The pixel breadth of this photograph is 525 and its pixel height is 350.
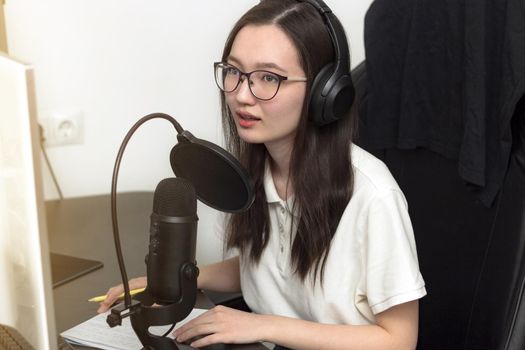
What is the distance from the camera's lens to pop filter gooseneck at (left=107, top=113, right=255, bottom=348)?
87 cm

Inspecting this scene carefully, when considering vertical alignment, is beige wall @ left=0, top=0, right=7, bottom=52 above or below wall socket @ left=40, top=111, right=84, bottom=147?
above

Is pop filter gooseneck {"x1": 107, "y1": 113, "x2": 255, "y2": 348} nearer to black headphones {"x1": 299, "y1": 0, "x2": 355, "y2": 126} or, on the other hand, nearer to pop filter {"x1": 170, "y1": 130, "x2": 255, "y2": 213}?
pop filter {"x1": 170, "y1": 130, "x2": 255, "y2": 213}

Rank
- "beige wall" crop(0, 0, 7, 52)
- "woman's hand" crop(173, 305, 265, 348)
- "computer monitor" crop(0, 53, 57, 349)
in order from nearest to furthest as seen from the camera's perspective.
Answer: "computer monitor" crop(0, 53, 57, 349) → "woman's hand" crop(173, 305, 265, 348) → "beige wall" crop(0, 0, 7, 52)

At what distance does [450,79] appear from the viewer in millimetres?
1215

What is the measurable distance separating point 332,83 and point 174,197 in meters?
0.34

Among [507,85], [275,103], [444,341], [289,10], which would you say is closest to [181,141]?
[275,103]

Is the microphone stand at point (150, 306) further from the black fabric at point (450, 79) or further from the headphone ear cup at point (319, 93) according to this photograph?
the black fabric at point (450, 79)

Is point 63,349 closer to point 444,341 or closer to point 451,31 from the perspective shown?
point 444,341

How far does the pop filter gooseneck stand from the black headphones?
21 cm

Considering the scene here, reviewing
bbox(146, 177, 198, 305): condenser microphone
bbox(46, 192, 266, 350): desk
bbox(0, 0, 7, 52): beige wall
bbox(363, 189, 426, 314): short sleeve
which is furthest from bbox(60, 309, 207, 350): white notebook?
bbox(0, 0, 7, 52): beige wall

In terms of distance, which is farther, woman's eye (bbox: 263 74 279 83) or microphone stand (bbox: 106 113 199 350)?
woman's eye (bbox: 263 74 279 83)

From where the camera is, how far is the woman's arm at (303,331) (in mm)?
974

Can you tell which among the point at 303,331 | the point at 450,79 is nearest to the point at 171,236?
the point at 303,331

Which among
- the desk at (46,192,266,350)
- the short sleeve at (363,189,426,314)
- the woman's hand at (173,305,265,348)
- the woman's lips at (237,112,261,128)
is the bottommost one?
the desk at (46,192,266,350)
